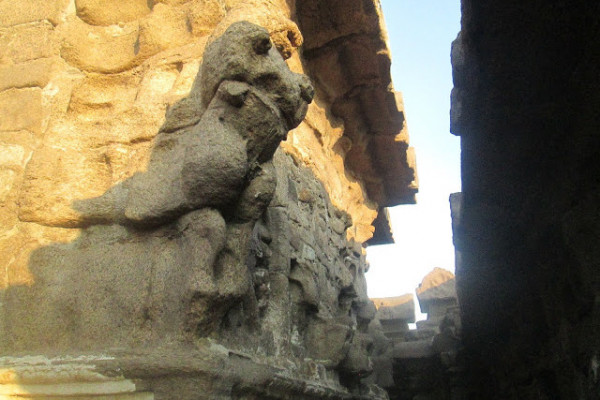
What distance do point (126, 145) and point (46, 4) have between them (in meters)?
1.12

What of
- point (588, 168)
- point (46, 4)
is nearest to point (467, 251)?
point (588, 168)

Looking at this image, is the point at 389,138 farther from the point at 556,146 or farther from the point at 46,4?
the point at 46,4

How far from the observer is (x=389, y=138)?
4977mm

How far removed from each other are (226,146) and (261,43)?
1.38ft

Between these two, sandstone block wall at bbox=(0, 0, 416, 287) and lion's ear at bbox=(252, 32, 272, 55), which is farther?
sandstone block wall at bbox=(0, 0, 416, 287)

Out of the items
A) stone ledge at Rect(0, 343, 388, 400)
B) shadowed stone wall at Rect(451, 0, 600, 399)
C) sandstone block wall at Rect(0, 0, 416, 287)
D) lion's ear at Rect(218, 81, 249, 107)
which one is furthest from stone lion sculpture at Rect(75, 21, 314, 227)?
shadowed stone wall at Rect(451, 0, 600, 399)

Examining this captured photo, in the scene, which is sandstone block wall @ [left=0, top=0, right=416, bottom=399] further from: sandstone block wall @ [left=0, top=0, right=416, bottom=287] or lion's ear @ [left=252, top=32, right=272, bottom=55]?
lion's ear @ [left=252, top=32, right=272, bottom=55]

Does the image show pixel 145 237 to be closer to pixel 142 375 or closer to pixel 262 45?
pixel 142 375

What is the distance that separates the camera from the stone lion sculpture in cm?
177

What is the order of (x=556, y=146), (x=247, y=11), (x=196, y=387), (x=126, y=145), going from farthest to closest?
1. (x=556, y=146)
2. (x=247, y=11)
3. (x=126, y=145)
4. (x=196, y=387)

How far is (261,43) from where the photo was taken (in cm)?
190

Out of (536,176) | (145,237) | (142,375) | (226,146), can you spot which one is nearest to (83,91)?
(145,237)

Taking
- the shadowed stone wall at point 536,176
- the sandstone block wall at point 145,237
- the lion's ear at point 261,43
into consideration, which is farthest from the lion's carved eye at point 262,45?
the shadowed stone wall at point 536,176

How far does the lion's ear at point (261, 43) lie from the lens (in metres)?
1.89
